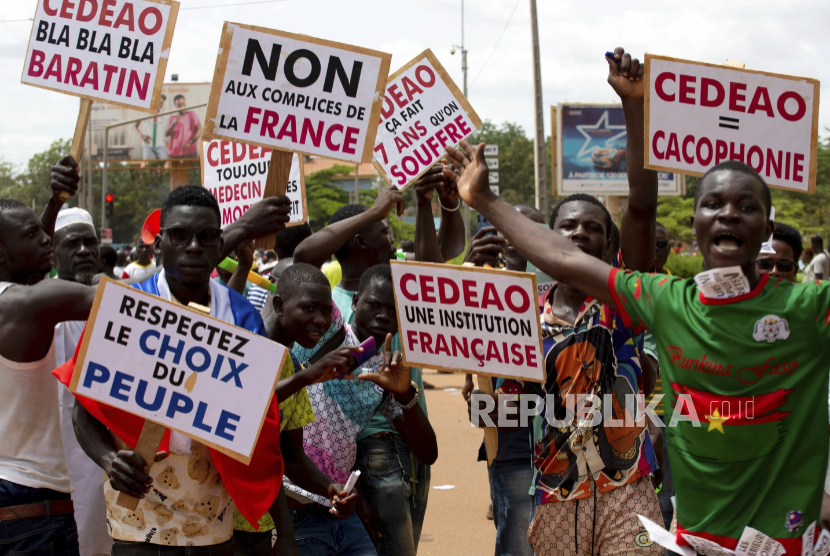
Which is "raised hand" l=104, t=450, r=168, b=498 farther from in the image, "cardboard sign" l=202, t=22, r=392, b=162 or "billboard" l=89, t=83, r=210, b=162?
"billboard" l=89, t=83, r=210, b=162

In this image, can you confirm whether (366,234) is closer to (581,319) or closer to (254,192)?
(254,192)

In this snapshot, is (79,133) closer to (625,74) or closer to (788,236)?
(625,74)

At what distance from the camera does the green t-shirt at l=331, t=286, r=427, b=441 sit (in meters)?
4.54

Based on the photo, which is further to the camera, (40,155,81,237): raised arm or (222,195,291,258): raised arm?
(40,155,81,237): raised arm

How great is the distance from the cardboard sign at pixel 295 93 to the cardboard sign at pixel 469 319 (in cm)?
90

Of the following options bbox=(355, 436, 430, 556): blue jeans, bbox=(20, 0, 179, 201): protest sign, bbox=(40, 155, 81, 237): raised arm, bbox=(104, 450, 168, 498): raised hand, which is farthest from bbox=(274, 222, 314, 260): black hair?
bbox=(104, 450, 168, 498): raised hand

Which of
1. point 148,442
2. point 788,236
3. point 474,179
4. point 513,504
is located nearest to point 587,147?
point 788,236

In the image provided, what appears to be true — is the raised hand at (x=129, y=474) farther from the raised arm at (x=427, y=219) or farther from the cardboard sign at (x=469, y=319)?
the raised arm at (x=427, y=219)

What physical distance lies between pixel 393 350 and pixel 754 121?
6.63 ft

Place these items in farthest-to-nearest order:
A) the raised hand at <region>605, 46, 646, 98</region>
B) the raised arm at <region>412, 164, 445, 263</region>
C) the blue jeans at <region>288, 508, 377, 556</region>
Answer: the raised arm at <region>412, 164, 445, 263</region> < the blue jeans at <region>288, 508, 377, 556</region> < the raised hand at <region>605, 46, 646, 98</region>

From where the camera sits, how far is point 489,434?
4340 mm

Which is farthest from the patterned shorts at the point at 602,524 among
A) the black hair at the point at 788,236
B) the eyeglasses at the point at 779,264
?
the black hair at the point at 788,236

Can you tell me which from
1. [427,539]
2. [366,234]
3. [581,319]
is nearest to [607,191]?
[427,539]

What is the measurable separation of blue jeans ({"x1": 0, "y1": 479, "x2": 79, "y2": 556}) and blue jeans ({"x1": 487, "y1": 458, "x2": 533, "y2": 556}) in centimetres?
196
